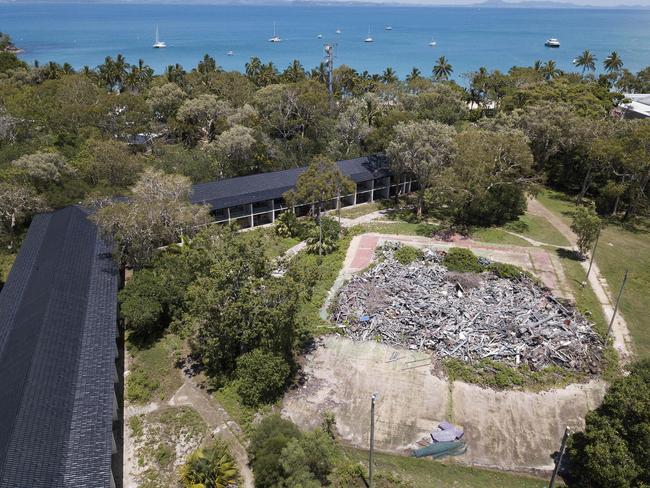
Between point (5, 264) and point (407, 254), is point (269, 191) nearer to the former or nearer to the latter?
point (407, 254)

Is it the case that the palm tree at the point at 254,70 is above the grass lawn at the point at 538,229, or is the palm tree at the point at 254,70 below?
above

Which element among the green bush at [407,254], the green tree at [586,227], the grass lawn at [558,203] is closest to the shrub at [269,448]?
the green bush at [407,254]

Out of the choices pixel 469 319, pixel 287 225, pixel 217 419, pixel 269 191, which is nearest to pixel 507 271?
pixel 469 319

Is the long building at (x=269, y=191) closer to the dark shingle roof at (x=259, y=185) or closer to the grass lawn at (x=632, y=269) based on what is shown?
the dark shingle roof at (x=259, y=185)

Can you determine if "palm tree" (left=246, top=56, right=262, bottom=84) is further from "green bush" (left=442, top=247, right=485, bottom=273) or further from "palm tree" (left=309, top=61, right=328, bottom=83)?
"green bush" (left=442, top=247, right=485, bottom=273)

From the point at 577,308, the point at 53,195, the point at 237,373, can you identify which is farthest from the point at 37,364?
the point at 577,308

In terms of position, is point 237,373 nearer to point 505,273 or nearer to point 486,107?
point 505,273

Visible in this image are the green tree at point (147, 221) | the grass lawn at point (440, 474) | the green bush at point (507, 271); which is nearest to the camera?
the grass lawn at point (440, 474)
